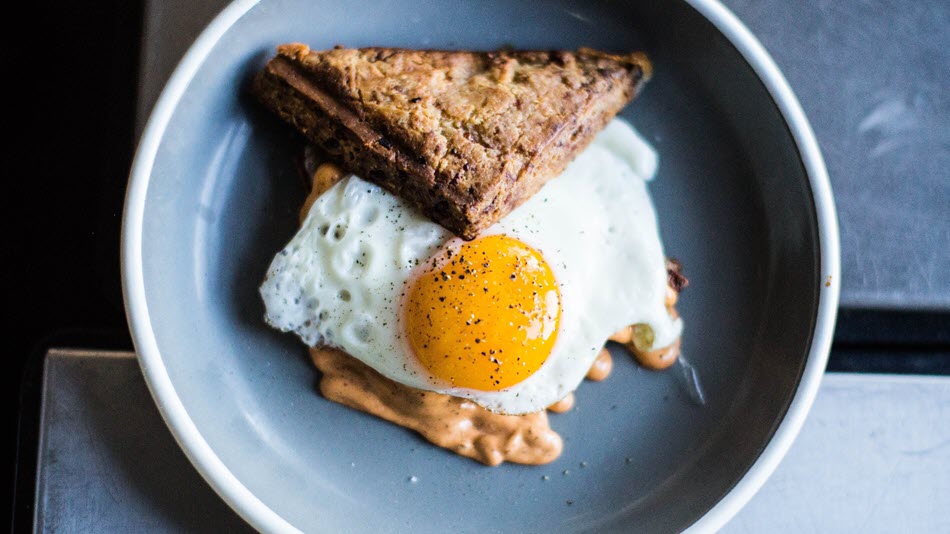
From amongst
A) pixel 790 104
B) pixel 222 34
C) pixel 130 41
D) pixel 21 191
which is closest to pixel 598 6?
pixel 790 104

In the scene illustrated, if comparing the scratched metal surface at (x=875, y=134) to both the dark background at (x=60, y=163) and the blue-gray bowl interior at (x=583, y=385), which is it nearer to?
the blue-gray bowl interior at (x=583, y=385)

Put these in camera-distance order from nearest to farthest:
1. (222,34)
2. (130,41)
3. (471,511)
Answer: (222,34) < (471,511) < (130,41)

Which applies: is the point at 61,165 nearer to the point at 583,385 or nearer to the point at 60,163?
the point at 60,163

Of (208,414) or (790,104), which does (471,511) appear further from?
(790,104)

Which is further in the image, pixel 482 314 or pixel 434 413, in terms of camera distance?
pixel 434 413

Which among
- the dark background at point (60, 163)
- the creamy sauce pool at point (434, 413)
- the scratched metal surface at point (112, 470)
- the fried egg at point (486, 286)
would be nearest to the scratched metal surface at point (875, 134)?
the fried egg at point (486, 286)

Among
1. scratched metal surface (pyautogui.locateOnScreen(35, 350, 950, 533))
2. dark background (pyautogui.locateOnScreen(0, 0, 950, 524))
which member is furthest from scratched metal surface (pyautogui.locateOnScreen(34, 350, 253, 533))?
dark background (pyautogui.locateOnScreen(0, 0, 950, 524))

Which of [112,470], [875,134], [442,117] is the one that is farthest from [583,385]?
[112,470]
